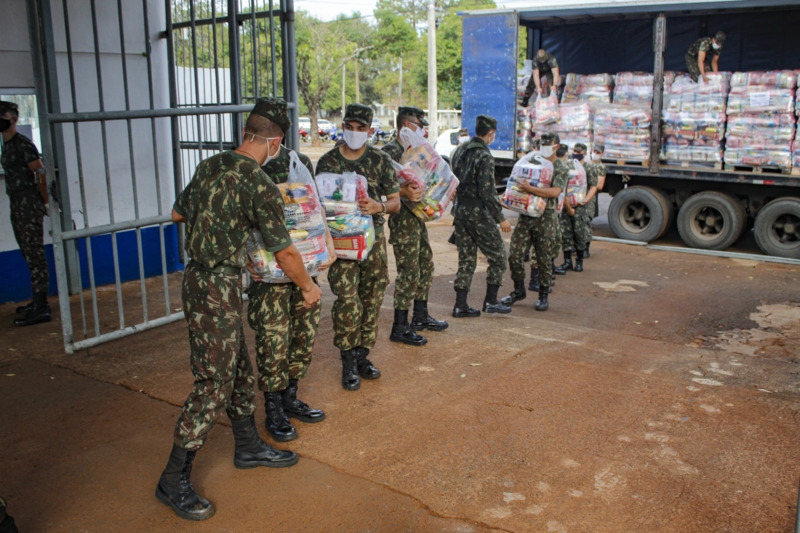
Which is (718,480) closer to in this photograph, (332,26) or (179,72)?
(179,72)

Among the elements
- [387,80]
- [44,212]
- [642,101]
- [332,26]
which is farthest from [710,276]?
[387,80]

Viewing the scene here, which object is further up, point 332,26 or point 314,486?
point 332,26

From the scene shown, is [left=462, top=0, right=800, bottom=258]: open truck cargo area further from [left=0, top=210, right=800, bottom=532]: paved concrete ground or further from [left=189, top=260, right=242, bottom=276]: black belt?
[left=189, top=260, right=242, bottom=276]: black belt

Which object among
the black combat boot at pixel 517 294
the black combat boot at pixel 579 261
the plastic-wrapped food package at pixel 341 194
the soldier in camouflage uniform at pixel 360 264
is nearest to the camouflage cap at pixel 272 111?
the plastic-wrapped food package at pixel 341 194

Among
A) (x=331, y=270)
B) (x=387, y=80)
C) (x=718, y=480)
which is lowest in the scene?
(x=718, y=480)

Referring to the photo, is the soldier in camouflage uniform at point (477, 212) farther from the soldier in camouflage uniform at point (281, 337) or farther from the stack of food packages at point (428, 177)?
the soldier in camouflage uniform at point (281, 337)

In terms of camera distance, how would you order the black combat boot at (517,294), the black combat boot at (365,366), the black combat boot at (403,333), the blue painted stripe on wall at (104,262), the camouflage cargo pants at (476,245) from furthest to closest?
1. the black combat boot at (517,294)
2. the blue painted stripe on wall at (104,262)
3. the camouflage cargo pants at (476,245)
4. the black combat boot at (403,333)
5. the black combat boot at (365,366)

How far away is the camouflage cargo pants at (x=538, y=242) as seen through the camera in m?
6.95

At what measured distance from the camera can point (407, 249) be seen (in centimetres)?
557

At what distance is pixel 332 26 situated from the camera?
1801 inches

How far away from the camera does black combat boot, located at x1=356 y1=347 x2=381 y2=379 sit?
499 centimetres

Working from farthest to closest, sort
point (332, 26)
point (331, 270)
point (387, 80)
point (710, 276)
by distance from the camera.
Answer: point (387, 80) < point (332, 26) < point (710, 276) < point (331, 270)

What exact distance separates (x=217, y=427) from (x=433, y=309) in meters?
3.05

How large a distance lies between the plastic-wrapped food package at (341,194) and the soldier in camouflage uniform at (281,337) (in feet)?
0.67
